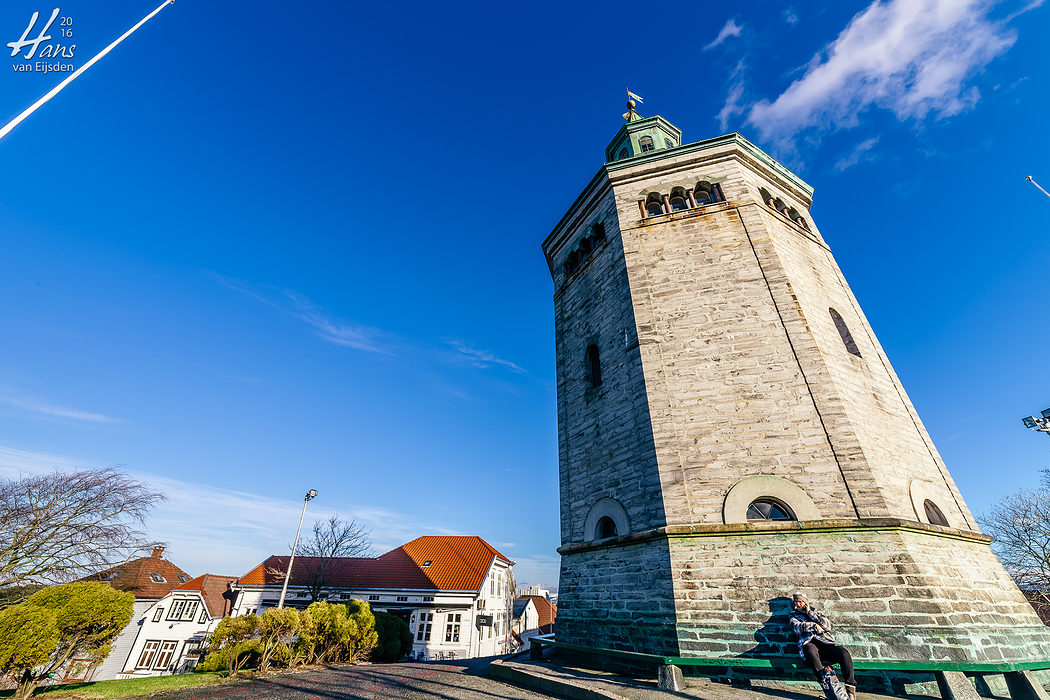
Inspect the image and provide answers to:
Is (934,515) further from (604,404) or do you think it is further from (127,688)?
(127,688)

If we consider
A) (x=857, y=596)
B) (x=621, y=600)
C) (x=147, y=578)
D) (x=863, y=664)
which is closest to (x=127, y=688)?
(x=621, y=600)

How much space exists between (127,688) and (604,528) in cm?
1032

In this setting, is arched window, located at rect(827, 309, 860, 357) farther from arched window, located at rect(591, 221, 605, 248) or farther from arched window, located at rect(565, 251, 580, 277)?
arched window, located at rect(565, 251, 580, 277)

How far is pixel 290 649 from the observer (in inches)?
452

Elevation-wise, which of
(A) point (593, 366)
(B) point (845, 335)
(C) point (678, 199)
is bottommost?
(A) point (593, 366)

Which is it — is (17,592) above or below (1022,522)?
below

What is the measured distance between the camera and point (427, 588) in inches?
962

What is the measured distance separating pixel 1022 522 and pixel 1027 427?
497 inches

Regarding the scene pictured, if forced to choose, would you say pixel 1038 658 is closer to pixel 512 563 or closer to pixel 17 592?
pixel 512 563

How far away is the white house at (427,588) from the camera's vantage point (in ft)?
77.8

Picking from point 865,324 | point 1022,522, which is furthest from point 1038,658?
point 1022,522

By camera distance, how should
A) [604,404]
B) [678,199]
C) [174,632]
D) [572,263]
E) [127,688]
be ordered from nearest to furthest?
[127,688]
[604,404]
[678,199]
[572,263]
[174,632]

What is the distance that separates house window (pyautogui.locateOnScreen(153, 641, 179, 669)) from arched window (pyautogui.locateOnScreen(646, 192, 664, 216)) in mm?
34115

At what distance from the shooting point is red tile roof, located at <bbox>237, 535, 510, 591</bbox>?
999 inches
